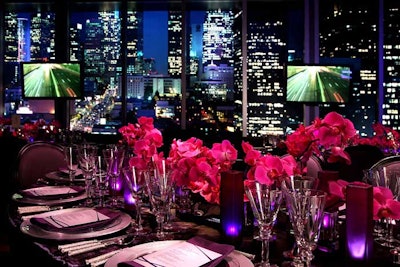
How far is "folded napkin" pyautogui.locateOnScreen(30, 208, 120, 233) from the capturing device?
145 cm

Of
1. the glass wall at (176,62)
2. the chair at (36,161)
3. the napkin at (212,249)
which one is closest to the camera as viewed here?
the napkin at (212,249)

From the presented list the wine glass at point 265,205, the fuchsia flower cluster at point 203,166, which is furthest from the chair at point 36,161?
the wine glass at point 265,205

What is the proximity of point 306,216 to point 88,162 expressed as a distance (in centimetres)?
107

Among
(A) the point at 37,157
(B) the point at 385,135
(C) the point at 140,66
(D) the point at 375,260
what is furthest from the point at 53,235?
(C) the point at 140,66

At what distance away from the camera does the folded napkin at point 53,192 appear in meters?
1.94

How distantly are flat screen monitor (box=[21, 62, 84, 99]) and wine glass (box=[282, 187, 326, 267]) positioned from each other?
560 centimetres

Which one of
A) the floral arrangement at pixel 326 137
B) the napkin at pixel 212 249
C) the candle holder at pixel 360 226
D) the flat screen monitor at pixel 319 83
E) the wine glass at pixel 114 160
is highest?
the flat screen monitor at pixel 319 83

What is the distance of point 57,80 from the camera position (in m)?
6.34

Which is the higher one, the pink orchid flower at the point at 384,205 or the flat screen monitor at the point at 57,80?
the flat screen monitor at the point at 57,80

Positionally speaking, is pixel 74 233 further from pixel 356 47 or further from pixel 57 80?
pixel 356 47

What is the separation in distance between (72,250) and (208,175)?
19.3 inches

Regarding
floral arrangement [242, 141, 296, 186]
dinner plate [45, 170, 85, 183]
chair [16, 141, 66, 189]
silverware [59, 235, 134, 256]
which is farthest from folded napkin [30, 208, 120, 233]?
chair [16, 141, 66, 189]

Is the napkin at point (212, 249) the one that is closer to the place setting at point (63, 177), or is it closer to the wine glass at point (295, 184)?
the wine glass at point (295, 184)

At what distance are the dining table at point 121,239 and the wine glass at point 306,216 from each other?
0.11 m
